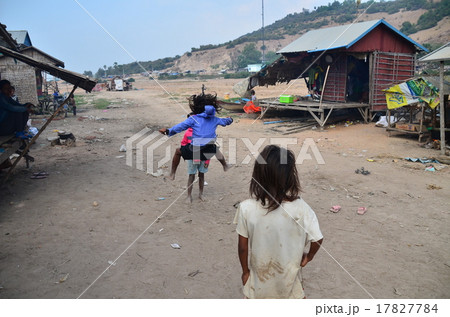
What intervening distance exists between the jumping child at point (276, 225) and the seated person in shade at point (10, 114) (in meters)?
5.66

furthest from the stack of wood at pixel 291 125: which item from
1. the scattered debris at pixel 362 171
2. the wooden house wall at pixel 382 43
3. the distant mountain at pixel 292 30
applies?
the distant mountain at pixel 292 30

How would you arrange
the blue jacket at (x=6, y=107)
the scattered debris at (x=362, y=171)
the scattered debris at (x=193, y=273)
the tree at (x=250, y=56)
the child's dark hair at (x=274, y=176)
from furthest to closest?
the tree at (x=250, y=56), the scattered debris at (x=362, y=171), the blue jacket at (x=6, y=107), the scattered debris at (x=193, y=273), the child's dark hair at (x=274, y=176)

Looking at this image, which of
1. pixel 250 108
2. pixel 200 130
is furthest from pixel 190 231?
pixel 250 108

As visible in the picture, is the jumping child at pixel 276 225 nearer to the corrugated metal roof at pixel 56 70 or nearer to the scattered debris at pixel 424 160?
the corrugated metal roof at pixel 56 70

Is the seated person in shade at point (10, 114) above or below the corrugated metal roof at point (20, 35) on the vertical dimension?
below

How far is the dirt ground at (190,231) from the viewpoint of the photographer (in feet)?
9.39

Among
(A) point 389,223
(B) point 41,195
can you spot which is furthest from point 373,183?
(B) point 41,195

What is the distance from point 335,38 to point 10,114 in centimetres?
993

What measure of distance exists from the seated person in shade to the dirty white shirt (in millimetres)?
5651

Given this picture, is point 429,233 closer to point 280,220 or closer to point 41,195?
point 280,220

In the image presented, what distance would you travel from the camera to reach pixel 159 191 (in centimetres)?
537

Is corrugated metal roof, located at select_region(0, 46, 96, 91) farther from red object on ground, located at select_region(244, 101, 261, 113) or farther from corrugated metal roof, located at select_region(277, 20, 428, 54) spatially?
red object on ground, located at select_region(244, 101, 261, 113)

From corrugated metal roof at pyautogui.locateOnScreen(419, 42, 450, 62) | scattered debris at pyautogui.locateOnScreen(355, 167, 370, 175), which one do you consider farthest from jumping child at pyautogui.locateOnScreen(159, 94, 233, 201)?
corrugated metal roof at pyautogui.locateOnScreen(419, 42, 450, 62)

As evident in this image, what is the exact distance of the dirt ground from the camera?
2863mm
